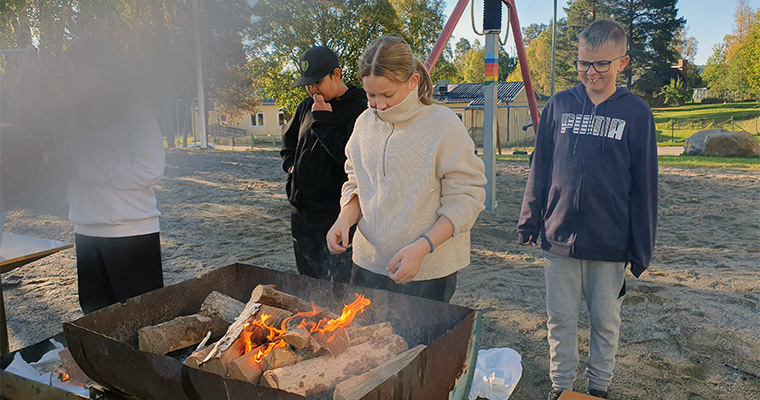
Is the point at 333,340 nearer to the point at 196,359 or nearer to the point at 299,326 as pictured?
the point at 299,326

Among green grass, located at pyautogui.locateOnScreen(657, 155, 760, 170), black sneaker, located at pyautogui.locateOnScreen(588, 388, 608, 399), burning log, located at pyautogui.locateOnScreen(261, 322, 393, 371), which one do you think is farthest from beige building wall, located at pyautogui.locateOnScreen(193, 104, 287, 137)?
burning log, located at pyautogui.locateOnScreen(261, 322, 393, 371)

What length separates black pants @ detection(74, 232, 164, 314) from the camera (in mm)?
2326

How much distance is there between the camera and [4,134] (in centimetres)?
187

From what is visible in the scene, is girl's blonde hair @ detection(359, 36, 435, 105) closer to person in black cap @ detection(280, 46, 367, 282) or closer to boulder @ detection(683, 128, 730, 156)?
person in black cap @ detection(280, 46, 367, 282)

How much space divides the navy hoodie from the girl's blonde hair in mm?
890

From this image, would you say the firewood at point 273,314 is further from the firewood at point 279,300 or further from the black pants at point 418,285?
the black pants at point 418,285

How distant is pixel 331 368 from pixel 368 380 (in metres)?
0.15

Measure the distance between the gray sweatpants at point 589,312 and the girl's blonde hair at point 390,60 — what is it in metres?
1.16

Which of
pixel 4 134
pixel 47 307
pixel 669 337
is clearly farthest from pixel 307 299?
pixel 47 307

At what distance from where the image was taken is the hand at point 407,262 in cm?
167

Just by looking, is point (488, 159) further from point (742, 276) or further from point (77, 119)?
point (77, 119)

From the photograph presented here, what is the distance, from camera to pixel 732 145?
1248cm

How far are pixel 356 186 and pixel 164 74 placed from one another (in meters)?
1.02

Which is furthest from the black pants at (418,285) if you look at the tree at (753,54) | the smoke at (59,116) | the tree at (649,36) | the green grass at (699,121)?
the tree at (753,54)
